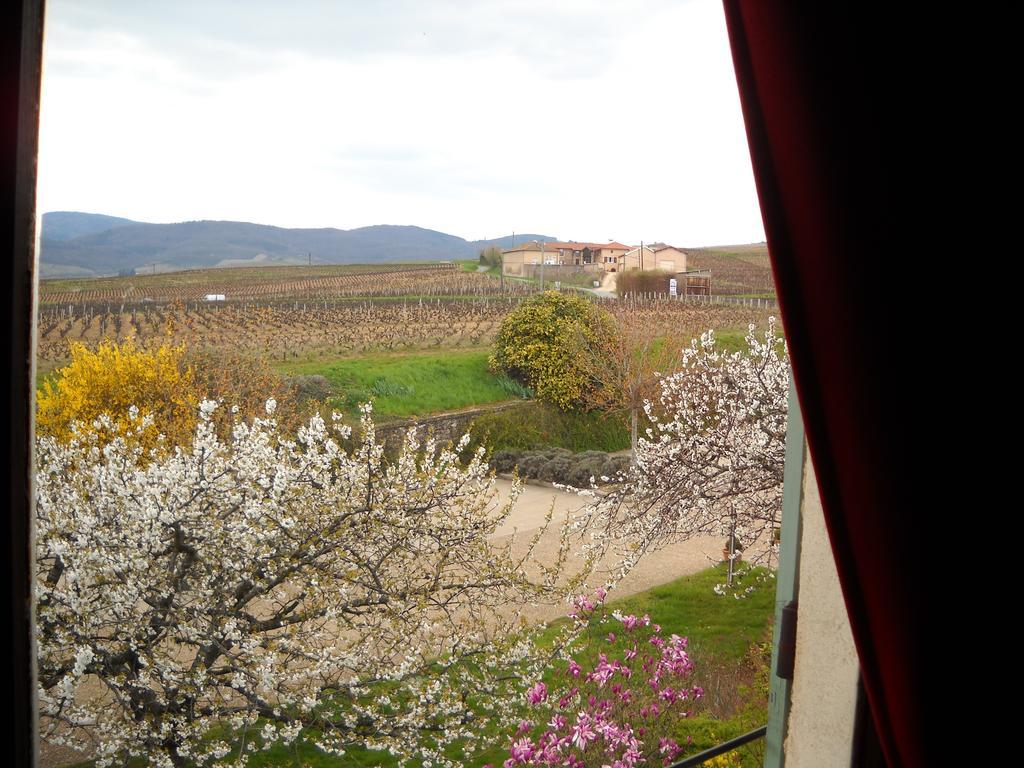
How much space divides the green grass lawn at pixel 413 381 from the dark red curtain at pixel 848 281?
2.98 metres

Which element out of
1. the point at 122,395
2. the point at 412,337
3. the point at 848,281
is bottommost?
the point at 122,395

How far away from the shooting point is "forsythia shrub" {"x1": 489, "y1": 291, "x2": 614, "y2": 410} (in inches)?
159

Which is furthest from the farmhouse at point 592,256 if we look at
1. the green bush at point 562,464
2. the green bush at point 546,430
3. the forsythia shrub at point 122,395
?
the forsythia shrub at point 122,395

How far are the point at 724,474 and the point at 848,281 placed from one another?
3.29 metres

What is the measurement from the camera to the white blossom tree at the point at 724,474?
3.46 meters

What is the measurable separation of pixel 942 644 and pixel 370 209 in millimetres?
2518

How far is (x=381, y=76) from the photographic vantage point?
2426 mm

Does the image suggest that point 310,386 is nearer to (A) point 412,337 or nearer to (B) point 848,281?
(A) point 412,337

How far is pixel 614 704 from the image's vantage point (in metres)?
2.65

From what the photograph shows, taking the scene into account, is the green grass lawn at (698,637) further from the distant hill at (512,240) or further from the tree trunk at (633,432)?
the distant hill at (512,240)

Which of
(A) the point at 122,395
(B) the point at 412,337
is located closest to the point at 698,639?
(B) the point at 412,337

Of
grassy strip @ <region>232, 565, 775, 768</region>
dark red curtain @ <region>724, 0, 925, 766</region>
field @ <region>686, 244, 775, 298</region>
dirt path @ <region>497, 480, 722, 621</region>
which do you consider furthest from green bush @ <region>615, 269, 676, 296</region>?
dark red curtain @ <region>724, 0, 925, 766</region>

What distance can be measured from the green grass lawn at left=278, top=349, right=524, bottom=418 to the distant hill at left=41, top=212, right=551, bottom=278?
61 centimetres

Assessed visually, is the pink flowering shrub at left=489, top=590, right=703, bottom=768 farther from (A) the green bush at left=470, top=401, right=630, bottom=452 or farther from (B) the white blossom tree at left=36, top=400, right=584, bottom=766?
(A) the green bush at left=470, top=401, right=630, bottom=452
